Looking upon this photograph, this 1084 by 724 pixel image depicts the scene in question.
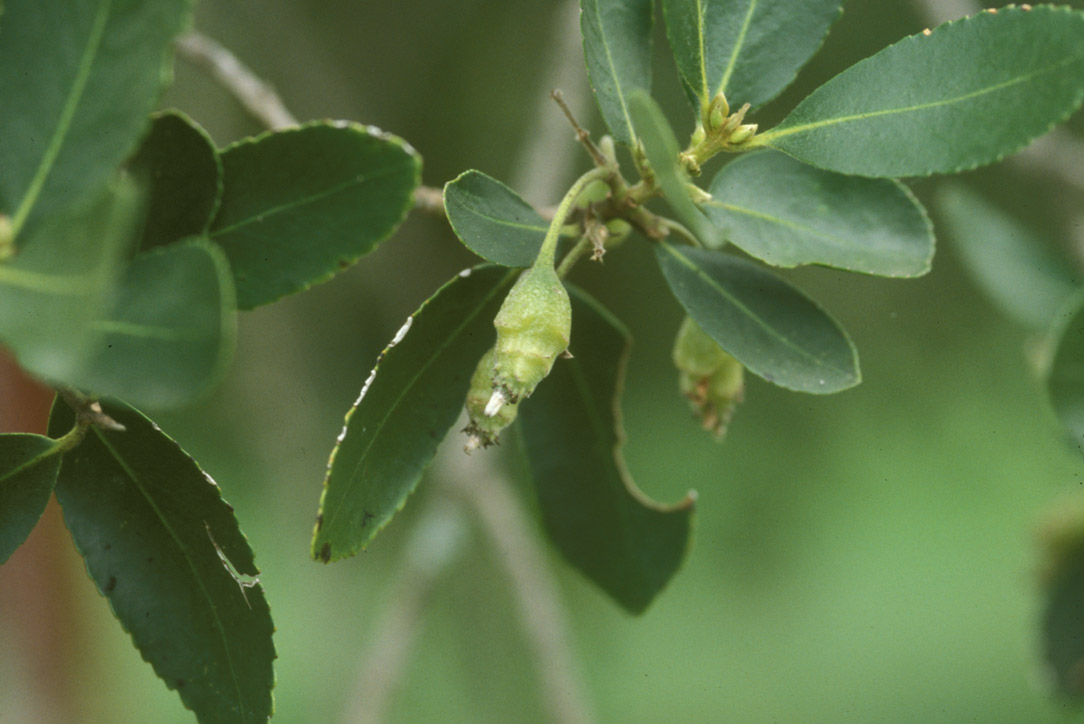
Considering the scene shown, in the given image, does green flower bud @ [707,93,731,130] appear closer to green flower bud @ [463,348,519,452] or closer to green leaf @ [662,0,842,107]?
green leaf @ [662,0,842,107]

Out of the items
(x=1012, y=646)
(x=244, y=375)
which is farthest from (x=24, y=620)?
(x=1012, y=646)

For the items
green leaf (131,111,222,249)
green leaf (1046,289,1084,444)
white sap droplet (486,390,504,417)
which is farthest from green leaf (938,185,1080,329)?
green leaf (131,111,222,249)

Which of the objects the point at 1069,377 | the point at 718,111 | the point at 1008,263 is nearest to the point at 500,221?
the point at 718,111

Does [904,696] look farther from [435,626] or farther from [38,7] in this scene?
[38,7]

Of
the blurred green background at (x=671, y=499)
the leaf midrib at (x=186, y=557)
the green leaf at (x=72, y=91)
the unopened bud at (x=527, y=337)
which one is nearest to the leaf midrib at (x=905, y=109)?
the unopened bud at (x=527, y=337)

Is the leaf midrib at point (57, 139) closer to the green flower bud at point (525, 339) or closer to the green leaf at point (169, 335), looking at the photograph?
the green leaf at point (169, 335)

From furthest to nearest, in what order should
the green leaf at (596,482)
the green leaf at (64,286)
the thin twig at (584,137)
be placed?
the green leaf at (596,482), the thin twig at (584,137), the green leaf at (64,286)

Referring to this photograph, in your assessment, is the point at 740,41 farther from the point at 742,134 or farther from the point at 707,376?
the point at 707,376
